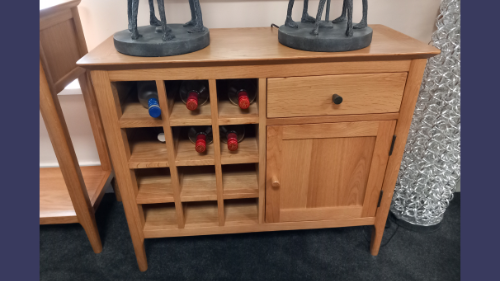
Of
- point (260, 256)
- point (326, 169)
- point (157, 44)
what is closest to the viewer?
point (157, 44)

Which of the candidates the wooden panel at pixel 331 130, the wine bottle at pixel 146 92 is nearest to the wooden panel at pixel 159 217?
the wine bottle at pixel 146 92

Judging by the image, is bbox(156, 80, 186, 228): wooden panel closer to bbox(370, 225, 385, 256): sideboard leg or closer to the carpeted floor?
the carpeted floor

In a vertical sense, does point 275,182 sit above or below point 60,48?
below

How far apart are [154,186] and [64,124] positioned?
0.39 meters

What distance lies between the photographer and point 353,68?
3.07 feet

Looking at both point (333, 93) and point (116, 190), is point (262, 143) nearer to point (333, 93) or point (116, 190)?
point (333, 93)

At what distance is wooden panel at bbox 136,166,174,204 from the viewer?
1.14 metres

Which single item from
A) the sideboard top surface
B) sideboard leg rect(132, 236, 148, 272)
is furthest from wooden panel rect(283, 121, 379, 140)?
sideboard leg rect(132, 236, 148, 272)

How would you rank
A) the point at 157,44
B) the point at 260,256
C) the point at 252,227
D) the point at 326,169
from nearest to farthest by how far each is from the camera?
the point at 157,44 < the point at 326,169 < the point at 252,227 < the point at 260,256

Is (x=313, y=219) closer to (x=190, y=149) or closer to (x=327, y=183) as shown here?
(x=327, y=183)

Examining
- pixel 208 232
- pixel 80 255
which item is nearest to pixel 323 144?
pixel 208 232

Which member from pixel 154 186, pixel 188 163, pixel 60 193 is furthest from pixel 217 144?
pixel 60 193

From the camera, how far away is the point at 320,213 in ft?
3.93

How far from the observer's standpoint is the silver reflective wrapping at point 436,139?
1.19 meters
